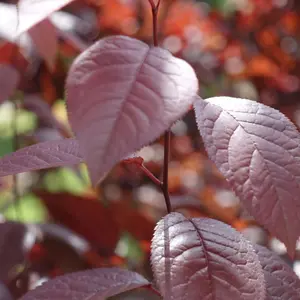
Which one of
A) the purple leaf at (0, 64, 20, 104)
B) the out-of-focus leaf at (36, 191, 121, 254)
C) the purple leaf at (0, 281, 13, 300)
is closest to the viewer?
the purple leaf at (0, 281, 13, 300)

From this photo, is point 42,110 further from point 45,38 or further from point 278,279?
point 278,279

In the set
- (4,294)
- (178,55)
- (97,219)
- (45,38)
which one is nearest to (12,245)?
(4,294)

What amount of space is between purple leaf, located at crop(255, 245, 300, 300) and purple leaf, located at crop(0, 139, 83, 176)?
265 millimetres

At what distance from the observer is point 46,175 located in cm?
195

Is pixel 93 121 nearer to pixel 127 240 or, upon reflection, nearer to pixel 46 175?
pixel 127 240

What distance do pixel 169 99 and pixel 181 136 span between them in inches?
68.5

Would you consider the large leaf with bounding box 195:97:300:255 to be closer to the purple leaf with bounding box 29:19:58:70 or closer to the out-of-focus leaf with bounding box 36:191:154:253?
the purple leaf with bounding box 29:19:58:70

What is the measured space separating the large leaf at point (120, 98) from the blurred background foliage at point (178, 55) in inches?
33.9

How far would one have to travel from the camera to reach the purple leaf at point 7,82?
122cm

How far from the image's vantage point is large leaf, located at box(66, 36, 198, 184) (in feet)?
1.48

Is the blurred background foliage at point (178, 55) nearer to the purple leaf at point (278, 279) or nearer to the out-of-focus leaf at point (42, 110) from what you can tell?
the out-of-focus leaf at point (42, 110)

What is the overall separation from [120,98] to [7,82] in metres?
0.81

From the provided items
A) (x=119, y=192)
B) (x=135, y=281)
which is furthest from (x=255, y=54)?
(x=135, y=281)

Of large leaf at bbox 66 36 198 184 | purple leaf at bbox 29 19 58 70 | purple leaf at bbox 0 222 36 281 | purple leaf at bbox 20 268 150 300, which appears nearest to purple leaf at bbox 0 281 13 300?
purple leaf at bbox 0 222 36 281
